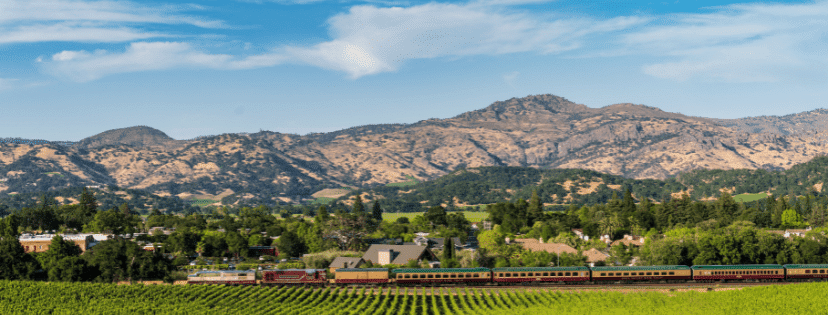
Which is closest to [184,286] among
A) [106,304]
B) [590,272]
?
[106,304]

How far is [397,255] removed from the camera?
140 metres

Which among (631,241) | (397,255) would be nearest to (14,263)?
(397,255)

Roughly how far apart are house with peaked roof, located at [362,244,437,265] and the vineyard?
91.4 feet

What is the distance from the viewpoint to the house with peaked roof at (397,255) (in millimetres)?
137000

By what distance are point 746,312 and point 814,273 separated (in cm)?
3146

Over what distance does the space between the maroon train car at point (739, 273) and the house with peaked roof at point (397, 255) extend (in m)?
50.1

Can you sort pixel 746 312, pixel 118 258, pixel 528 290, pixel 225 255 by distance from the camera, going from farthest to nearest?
pixel 225 255, pixel 118 258, pixel 528 290, pixel 746 312

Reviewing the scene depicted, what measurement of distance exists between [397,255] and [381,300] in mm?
40153

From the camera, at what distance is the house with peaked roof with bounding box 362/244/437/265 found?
137 metres

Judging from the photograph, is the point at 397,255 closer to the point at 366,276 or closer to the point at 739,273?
the point at 366,276

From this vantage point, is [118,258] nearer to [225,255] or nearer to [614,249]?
[225,255]

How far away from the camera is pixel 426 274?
109 metres

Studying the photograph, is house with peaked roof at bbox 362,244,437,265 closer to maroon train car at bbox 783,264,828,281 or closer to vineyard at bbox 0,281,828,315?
vineyard at bbox 0,281,828,315

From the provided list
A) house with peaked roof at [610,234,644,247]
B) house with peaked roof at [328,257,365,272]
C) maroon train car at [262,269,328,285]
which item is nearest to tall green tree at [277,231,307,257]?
house with peaked roof at [328,257,365,272]
